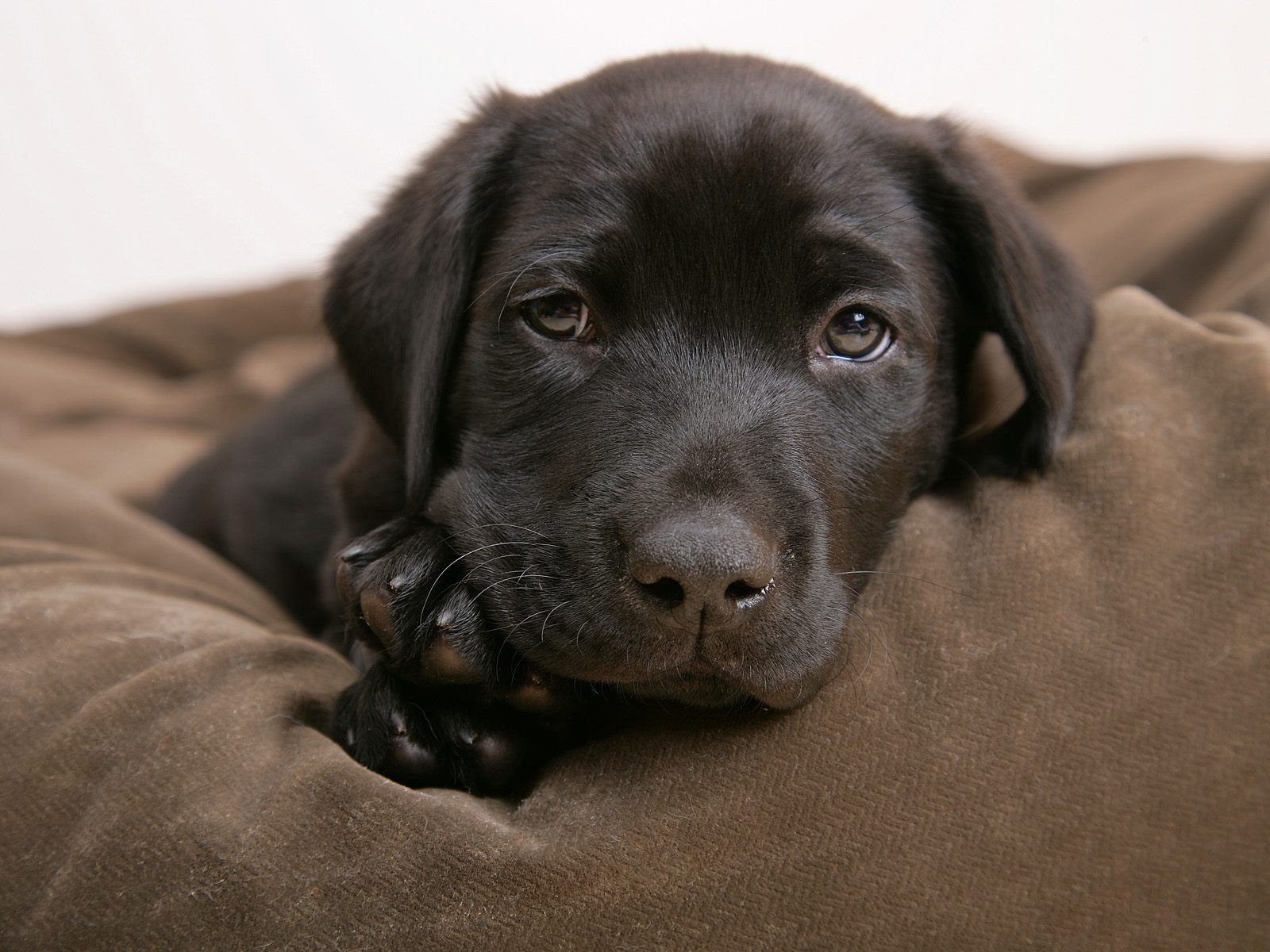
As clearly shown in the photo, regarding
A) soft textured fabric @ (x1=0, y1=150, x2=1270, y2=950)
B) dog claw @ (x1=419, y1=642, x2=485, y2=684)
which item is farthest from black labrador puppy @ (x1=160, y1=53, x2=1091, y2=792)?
soft textured fabric @ (x1=0, y1=150, x2=1270, y2=950)

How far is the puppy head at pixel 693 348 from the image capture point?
1.41m

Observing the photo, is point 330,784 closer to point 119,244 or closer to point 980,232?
point 980,232

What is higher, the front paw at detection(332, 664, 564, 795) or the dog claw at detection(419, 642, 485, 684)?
the dog claw at detection(419, 642, 485, 684)

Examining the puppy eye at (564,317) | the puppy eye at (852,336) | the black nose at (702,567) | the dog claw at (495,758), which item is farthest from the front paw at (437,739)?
the puppy eye at (852,336)

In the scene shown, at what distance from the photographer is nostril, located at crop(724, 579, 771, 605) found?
51.6 inches

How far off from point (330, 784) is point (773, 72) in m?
1.47

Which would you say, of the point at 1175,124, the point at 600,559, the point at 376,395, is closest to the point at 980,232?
the point at 600,559

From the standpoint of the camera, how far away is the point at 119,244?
565cm

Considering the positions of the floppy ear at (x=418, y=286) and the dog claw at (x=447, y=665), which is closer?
the dog claw at (x=447, y=665)

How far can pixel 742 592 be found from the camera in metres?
1.33

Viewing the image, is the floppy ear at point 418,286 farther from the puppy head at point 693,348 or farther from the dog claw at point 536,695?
the dog claw at point 536,695

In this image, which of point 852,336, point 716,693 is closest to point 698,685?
point 716,693

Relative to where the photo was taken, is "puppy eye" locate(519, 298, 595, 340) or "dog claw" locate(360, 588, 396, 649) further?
"puppy eye" locate(519, 298, 595, 340)

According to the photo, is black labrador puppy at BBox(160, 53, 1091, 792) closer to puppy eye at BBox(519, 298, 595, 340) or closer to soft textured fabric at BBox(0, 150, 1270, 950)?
puppy eye at BBox(519, 298, 595, 340)
